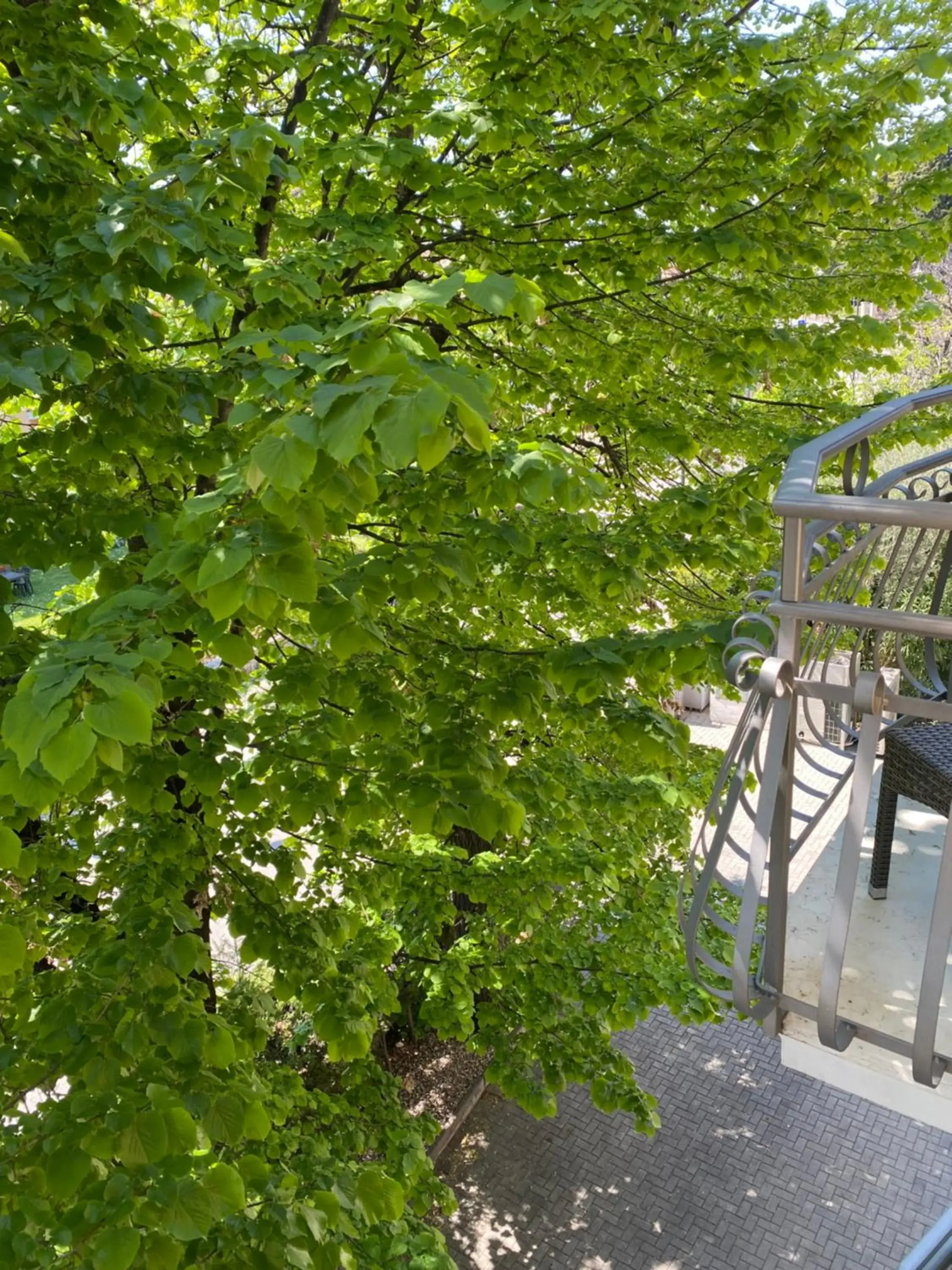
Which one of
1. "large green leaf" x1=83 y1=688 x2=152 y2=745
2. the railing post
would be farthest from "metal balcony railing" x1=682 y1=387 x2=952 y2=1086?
"large green leaf" x1=83 y1=688 x2=152 y2=745

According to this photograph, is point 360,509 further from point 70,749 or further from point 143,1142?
point 143,1142

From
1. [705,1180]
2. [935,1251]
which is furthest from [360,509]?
[705,1180]

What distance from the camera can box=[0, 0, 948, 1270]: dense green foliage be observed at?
198 cm

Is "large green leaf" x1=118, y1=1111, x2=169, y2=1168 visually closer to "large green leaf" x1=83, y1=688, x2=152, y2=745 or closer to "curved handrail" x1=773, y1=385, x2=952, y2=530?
"large green leaf" x1=83, y1=688, x2=152, y2=745

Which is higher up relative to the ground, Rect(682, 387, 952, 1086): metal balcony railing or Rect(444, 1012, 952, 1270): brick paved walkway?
Rect(682, 387, 952, 1086): metal balcony railing

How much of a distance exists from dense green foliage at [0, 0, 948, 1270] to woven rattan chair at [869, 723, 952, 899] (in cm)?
60

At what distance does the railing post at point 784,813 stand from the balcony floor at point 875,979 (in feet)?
0.38

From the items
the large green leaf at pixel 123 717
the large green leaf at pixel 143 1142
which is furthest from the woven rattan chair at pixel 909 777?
the large green leaf at pixel 143 1142

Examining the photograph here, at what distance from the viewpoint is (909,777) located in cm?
215

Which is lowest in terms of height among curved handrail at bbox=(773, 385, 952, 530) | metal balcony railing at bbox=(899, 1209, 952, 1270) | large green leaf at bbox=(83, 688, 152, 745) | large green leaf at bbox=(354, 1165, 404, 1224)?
large green leaf at bbox=(354, 1165, 404, 1224)

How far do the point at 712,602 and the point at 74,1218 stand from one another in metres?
4.24

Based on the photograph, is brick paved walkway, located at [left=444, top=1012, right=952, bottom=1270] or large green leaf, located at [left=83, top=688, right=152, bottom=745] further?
brick paved walkway, located at [left=444, top=1012, right=952, bottom=1270]

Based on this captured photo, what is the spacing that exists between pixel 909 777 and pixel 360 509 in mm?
1506

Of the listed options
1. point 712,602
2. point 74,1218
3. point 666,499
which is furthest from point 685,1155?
point 74,1218
